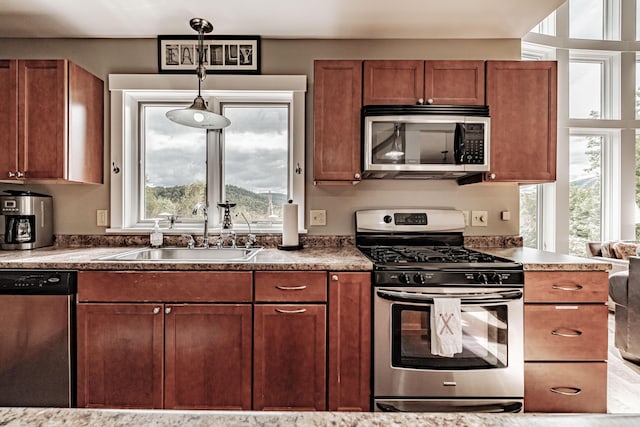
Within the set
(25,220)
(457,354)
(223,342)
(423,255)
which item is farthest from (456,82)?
(25,220)

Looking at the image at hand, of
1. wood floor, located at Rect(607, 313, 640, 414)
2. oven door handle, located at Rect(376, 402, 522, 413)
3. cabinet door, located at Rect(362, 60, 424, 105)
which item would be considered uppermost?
cabinet door, located at Rect(362, 60, 424, 105)

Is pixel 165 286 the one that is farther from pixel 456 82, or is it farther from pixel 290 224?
pixel 456 82

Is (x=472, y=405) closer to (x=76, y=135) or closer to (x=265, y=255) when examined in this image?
(x=265, y=255)

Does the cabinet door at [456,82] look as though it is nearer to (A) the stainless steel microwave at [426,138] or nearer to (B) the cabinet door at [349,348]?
(A) the stainless steel microwave at [426,138]

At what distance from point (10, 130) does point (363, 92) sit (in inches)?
84.9

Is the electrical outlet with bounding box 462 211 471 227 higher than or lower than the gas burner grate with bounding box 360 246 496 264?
higher

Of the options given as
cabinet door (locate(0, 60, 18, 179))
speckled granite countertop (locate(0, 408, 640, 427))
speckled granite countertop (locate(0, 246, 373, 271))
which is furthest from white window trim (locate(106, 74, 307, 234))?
speckled granite countertop (locate(0, 408, 640, 427))

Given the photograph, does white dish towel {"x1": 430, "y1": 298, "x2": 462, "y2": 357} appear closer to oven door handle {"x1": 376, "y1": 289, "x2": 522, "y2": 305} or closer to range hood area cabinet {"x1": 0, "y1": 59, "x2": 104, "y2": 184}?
oven door handle {"x1": 376, "y1": 289, "x2": 522, "y2": 305}

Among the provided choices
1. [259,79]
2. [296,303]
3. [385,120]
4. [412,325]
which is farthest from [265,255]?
[259,79]

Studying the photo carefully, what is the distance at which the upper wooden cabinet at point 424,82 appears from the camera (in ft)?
7.39

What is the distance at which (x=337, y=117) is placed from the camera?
226 cm

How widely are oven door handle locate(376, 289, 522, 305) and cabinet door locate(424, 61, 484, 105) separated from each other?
3.86 feet

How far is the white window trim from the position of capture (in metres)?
2.58

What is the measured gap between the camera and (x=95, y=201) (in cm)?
263
